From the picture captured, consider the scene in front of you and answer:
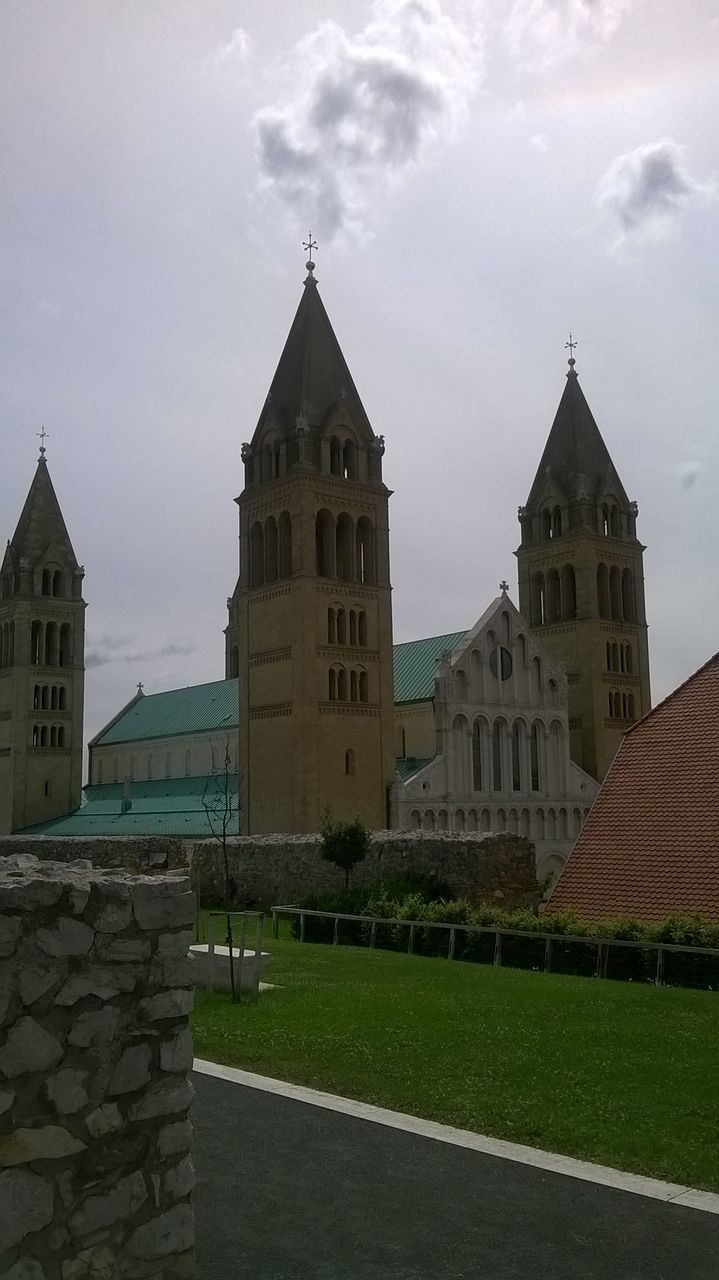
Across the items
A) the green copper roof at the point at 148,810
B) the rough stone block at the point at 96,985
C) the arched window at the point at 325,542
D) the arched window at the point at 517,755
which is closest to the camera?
the rough stone block at the point at 96,985

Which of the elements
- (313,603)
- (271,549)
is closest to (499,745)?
(313,603)

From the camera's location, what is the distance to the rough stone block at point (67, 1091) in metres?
5.16

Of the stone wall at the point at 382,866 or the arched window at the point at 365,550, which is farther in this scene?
the arched window at the point at 365,550

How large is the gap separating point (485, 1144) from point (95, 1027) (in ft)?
11.8

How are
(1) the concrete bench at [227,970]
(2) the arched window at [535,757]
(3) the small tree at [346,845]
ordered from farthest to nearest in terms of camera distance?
(2) the arched window at [535,757]
(3) the small tree at [346,845]
(1) the concrete bench at [227,970]

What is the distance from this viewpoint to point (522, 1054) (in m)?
10.2

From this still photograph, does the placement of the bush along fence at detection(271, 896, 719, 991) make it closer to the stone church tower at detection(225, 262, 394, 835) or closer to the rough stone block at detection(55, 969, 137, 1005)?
the rough stone block at detection(55, 969, 137, 1005)

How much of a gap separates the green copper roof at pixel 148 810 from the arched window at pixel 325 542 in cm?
1079

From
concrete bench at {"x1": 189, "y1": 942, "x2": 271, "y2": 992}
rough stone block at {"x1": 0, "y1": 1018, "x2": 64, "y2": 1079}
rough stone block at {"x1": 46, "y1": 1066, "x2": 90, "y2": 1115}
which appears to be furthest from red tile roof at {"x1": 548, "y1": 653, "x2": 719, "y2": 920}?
rough stone block at {"x1": 0, "y1": 1018, "x2": 64, "y2": 1079}

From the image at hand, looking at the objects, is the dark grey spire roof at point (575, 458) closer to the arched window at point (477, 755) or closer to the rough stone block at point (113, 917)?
the arched window at point (477, 755)

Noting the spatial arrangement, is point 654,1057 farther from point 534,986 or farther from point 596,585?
point 596,585

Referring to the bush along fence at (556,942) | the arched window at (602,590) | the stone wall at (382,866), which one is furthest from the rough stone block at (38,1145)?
the arched window at (602,590)

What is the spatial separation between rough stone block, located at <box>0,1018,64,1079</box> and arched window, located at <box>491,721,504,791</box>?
43.4 meters

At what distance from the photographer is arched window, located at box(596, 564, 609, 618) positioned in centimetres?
5814
